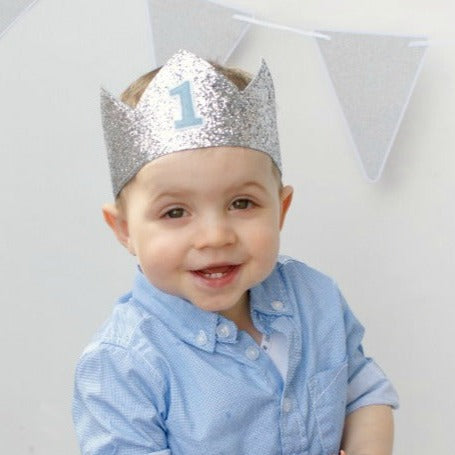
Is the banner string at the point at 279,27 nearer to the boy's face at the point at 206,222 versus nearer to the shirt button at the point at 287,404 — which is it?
the boy's face at the point at 206,222

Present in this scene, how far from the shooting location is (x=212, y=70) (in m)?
1.08

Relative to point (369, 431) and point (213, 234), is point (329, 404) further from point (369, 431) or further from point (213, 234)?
point (213, 234)

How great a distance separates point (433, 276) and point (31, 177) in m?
0.60

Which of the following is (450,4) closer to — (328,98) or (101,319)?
(328,98)

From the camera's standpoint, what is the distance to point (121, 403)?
3.55ft

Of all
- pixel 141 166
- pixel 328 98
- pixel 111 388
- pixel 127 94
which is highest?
pixel 328 98

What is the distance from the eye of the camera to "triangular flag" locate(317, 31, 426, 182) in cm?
137

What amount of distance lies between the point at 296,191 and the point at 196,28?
0.27 metres

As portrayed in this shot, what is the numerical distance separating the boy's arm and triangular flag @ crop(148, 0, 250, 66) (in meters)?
0.51

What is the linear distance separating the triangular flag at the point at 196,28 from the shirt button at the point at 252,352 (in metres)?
0.45

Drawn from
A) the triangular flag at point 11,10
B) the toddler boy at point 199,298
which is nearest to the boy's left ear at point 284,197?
the toddler boy at point 199,298

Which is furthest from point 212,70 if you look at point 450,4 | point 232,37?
point 450,4

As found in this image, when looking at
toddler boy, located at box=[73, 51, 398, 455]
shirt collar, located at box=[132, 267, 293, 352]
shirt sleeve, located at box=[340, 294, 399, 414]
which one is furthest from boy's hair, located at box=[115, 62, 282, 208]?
shirt sleeve, located at box=[340, 294, 399, 414]

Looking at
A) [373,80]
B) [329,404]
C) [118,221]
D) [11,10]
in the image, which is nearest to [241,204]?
[118,221]
